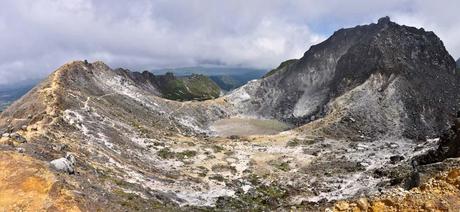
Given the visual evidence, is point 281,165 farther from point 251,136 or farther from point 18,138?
point 18,138

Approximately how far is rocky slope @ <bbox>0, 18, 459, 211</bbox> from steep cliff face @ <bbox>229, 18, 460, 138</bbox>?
34 cm

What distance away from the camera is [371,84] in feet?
352

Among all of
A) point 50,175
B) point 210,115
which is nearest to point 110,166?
point 50,175

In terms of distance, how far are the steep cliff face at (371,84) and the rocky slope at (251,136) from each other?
337 millimetres

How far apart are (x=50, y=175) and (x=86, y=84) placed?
222ft

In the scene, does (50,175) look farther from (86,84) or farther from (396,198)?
(86,84)

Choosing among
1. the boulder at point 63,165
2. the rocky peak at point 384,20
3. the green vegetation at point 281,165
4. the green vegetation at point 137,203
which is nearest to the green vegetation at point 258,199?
the green vegetation at point 137,203

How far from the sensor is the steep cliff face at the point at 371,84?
100 m

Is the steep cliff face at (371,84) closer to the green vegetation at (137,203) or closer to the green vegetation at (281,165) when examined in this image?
the green vegetation at (281,165)

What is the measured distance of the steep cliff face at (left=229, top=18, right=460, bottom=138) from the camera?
100375 millimetres

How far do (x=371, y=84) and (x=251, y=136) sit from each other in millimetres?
33239

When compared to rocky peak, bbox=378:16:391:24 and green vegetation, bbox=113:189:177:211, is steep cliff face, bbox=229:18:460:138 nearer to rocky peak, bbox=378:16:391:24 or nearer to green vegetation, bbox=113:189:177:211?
rocky peak, bbox=378:16:391:24

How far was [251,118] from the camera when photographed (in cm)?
13475

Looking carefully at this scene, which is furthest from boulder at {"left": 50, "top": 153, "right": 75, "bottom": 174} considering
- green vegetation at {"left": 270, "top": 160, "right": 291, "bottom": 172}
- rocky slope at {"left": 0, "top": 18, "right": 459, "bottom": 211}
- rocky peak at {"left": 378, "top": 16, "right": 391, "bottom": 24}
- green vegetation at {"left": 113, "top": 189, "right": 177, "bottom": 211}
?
rocky peak at {"left": 378, "top": 16, "right": 391, "bottom": 24}
